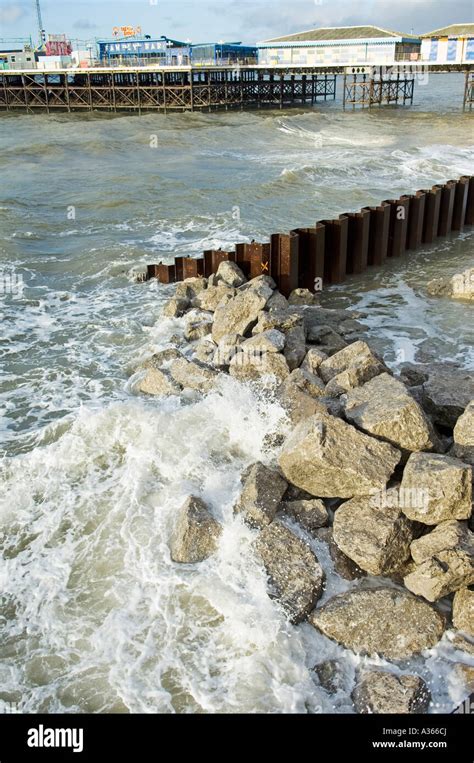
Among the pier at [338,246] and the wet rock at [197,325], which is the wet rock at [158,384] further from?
the pier at [338,246]

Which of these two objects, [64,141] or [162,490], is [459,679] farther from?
[64,141]

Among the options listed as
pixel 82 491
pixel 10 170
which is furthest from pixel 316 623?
pixel 10 170

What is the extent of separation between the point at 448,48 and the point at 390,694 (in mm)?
60177

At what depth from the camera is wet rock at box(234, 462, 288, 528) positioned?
607cm

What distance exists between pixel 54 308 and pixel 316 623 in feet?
28.8

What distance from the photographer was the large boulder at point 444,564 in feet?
17.0

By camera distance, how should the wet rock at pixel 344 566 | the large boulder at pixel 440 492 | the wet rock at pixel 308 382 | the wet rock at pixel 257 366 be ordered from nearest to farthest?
1. the large boulder at pixel 440 492
2. the wet rock at pixel 344 566
3. the wet rock at pixel 308 382
4. the wet rock at pixel 257 366

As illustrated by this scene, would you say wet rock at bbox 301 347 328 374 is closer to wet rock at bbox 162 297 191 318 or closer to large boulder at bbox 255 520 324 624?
large boulder at bbox 255 520 324 624

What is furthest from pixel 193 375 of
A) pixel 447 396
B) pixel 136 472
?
pixel 447 396

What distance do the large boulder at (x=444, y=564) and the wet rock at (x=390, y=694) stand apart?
0.75 m

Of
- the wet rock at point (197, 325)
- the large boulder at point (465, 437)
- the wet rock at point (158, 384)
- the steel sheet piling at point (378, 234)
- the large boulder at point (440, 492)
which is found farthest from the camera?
the steel sheet piling at point (378, 234)

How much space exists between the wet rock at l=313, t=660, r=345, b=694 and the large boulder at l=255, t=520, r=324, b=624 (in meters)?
0.43

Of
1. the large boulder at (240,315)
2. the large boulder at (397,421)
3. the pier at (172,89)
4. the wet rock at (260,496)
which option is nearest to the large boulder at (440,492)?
the large boulder at (397,421)

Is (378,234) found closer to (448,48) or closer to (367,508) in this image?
(367,508)
